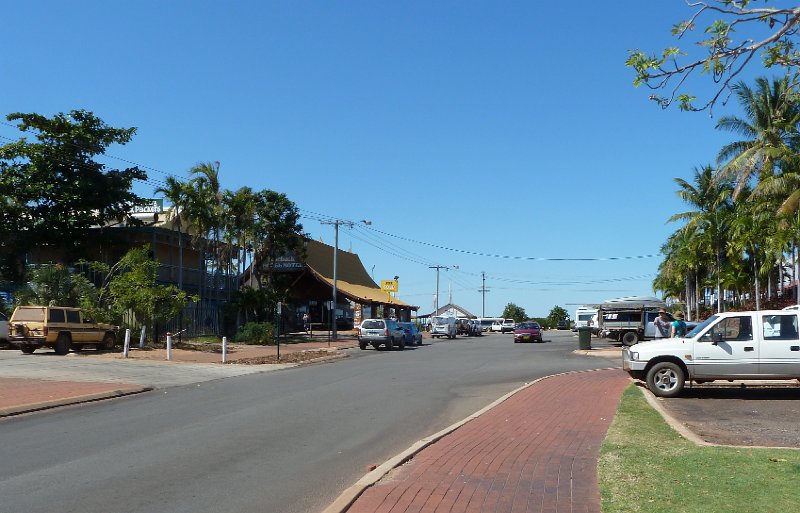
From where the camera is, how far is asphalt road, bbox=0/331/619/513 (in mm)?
7375

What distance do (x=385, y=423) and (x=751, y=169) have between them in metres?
28.6

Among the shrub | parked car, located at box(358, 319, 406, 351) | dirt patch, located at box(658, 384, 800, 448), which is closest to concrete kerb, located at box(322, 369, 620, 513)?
dirt patch, located at box(658, 384, 800, 448)

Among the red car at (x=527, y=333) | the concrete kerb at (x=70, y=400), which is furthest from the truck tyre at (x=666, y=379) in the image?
the red car at (x=527, y=333)

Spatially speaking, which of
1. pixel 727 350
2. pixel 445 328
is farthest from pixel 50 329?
pixel 445 328

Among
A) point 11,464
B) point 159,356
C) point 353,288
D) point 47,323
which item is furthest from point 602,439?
point 353,288

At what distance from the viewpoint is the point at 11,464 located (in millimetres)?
8773

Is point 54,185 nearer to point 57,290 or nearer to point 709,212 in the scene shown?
point 57,290

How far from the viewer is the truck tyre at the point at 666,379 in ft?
51.2

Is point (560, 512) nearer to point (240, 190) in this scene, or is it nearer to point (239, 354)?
point (239, 354)

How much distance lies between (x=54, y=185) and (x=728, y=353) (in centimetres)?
3417

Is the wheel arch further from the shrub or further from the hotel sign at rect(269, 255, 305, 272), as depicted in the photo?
the hotel sign at rect(269, 255, 305, 272)

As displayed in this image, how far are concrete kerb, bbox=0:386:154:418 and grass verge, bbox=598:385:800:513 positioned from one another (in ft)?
33.5

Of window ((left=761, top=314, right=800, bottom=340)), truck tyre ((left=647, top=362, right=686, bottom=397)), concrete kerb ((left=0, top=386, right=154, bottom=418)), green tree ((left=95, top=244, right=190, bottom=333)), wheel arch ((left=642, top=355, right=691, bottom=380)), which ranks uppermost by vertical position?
green tree ((left=95, top=244, right=190, bottom=333))

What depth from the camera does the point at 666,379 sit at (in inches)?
620
